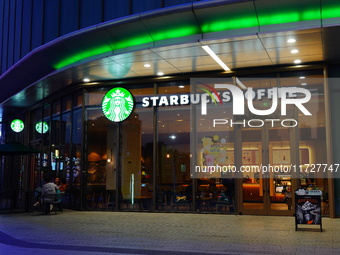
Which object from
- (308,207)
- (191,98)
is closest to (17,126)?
(191,98)

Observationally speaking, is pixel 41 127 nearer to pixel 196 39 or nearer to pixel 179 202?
pixel 179 202

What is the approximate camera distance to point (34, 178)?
22312mm


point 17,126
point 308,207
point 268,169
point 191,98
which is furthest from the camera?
point 17,126

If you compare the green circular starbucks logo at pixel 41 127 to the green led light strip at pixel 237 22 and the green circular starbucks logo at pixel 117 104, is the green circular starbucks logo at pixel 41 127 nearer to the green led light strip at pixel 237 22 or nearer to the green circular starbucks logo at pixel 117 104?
the green circular starbucks logo at pixel 117 104

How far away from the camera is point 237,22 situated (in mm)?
11516

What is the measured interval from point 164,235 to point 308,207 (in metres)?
3.73

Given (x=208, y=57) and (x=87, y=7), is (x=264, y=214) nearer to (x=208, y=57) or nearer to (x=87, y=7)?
(x=208, y=57)

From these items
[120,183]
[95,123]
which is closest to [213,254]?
[120,183]

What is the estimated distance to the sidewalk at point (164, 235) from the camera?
28.2 feet

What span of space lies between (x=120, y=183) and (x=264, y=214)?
213 inches

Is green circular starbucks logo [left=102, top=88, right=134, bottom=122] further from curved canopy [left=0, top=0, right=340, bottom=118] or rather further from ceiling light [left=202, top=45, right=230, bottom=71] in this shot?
ceiling light [left=202, top=45, right=230, bottom=71]

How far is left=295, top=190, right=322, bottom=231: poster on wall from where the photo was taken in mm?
10594

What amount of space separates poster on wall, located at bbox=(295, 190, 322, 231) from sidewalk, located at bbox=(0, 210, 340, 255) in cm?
28

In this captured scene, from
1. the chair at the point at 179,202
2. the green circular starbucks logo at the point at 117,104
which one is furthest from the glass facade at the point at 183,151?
the green circular starbucks logo at the point at 117,104
